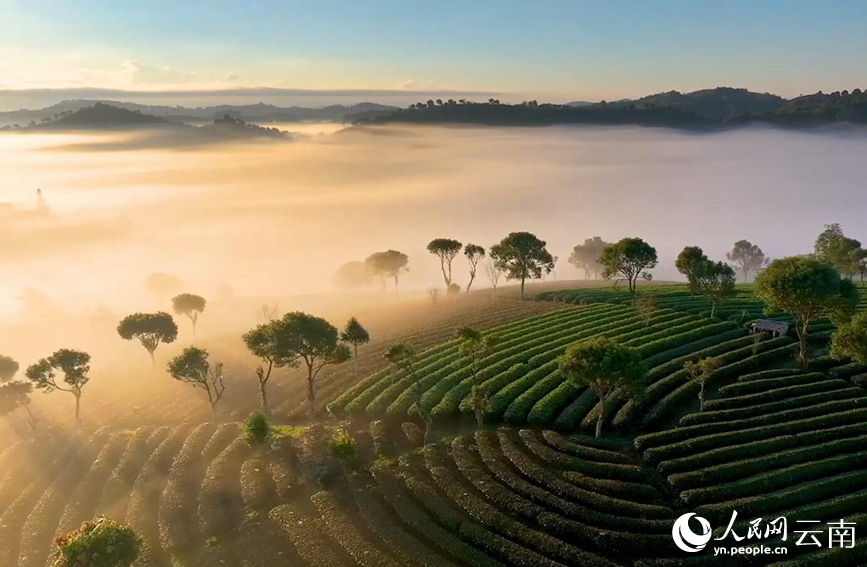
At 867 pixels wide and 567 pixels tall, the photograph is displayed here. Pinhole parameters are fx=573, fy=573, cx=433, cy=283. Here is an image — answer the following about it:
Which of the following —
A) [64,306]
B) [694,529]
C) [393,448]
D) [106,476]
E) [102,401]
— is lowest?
[64,306]

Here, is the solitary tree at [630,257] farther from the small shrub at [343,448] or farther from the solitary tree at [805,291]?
the small shrub at [343,448]

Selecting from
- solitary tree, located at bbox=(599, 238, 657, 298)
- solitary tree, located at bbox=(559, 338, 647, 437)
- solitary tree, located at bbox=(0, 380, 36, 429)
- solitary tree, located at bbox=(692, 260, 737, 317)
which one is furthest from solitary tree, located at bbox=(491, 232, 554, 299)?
solitary tree, located at bbox=(0, 380, 36, 429)

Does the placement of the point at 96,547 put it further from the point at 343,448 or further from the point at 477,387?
the point at 477,387

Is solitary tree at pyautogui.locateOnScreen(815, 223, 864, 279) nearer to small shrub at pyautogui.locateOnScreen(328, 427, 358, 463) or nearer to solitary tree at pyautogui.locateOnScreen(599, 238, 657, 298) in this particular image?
solitary tree at pyautogui.locateOnScreen(599, 238, 657, 298)

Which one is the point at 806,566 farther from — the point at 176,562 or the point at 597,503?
the point at 176,562

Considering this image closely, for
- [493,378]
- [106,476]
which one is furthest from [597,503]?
[106,476]

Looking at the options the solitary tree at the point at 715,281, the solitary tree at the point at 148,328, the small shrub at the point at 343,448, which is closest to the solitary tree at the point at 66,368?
the solitary tree at the point at 148,328
